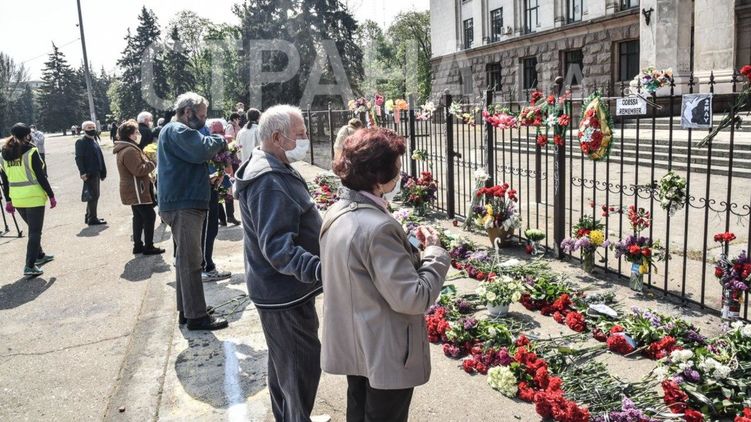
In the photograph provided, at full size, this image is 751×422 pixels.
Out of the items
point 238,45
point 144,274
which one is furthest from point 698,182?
point 238,45

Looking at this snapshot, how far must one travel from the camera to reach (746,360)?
3.70 m

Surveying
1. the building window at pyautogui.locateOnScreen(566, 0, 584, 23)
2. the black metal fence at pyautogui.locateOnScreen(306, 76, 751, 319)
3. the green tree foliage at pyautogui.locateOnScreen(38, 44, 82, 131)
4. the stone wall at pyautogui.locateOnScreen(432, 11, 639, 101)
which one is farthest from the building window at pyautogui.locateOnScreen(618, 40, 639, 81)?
the green tree foliage at pyautogui.locateOnScreen(38, 44, 82, 131)

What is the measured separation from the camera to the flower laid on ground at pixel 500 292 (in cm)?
499

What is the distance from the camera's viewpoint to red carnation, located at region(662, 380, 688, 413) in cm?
334

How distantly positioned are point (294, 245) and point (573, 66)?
27.1m

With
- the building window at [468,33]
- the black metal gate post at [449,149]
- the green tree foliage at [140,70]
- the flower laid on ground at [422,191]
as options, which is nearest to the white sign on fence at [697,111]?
the black metal gate post at [449,149]

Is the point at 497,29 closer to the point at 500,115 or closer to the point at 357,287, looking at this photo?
Result: the point at 500,115

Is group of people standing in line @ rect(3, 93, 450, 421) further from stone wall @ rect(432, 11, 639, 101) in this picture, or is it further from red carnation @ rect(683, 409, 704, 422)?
stone wall @ rect(432, 11, 639, 101)

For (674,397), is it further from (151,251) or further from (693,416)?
(151,251)

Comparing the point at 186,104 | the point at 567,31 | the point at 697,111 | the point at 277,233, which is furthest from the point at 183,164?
the point at 567,31

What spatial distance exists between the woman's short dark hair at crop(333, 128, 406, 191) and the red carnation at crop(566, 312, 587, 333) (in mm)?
2860

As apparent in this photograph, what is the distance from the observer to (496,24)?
3344cm

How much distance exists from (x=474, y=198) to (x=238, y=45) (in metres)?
35.0

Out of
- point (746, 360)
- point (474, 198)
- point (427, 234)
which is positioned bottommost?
point (746, 360)
